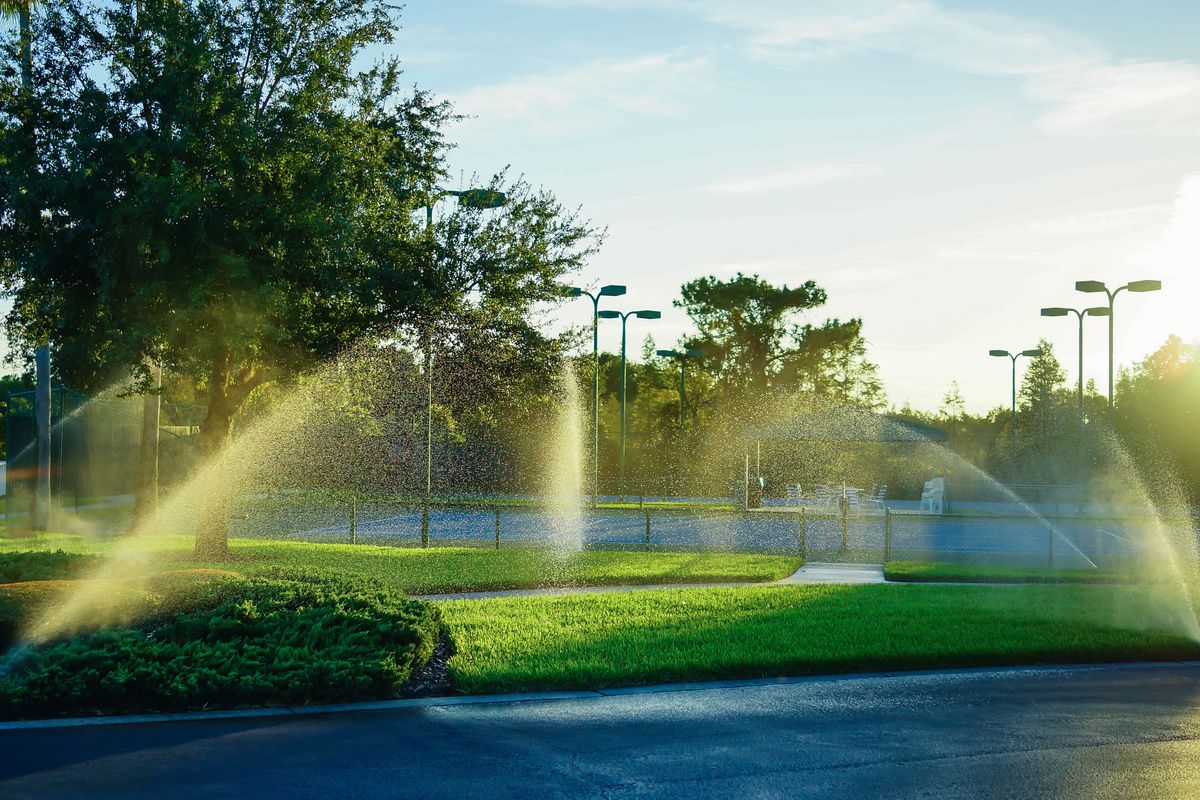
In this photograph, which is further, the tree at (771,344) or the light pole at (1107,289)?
the tree at (771,344)

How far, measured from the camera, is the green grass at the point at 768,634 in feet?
32.0

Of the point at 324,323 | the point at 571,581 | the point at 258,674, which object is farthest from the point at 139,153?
the point at 258,674

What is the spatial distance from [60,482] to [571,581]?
1750 centimetres

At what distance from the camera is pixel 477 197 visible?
1947 cm

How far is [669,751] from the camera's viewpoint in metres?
7.28

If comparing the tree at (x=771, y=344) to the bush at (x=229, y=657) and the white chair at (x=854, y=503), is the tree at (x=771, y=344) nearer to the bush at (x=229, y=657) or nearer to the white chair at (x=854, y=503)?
the white chair at (x=854, y=503)

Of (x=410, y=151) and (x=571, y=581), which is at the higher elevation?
(x=410, y=151)

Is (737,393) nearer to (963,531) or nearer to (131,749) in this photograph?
(963,531)

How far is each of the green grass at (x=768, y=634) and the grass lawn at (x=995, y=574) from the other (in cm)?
265

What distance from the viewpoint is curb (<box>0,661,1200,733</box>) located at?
7.98 metres

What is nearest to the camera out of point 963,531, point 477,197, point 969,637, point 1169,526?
point 969,637

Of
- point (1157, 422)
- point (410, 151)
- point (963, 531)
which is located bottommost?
point (963, 531)

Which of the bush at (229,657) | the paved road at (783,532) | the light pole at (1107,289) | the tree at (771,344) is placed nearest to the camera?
the bush at (229,657)

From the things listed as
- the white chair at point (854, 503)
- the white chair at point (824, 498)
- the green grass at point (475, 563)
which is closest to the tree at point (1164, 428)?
the white chair at point (854, 503)
